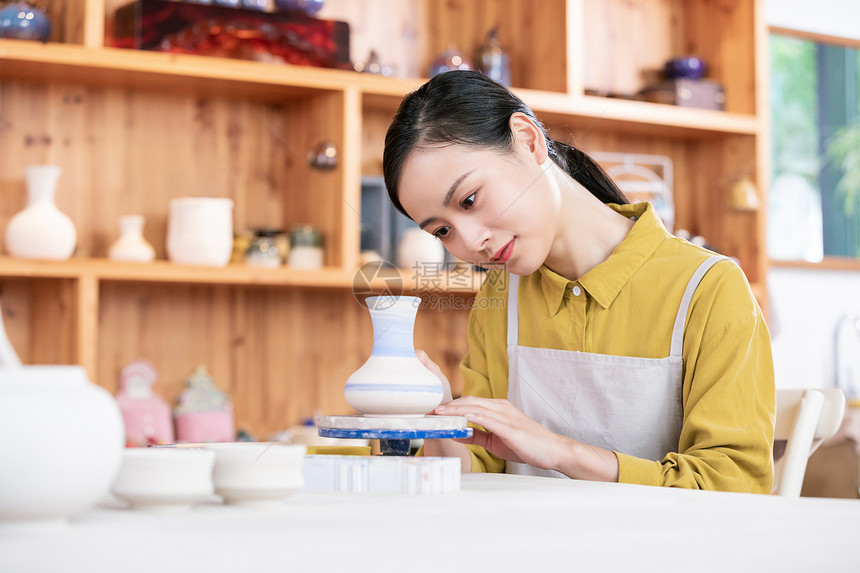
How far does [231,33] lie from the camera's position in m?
2.69

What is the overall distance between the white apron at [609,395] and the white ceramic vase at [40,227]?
4.87 feet

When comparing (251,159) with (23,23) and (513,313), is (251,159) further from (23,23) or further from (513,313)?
(513,313)

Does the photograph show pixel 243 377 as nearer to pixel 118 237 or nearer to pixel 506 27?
pixel 118 237

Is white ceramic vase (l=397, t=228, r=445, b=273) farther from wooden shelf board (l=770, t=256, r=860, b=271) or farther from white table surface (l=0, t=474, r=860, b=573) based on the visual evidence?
white table surface (l=0, t=474, r=860, b=573)

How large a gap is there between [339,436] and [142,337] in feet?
6.58

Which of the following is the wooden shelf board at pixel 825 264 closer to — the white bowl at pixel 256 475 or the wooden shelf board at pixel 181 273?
the wooden shelf board at pixel 181 273

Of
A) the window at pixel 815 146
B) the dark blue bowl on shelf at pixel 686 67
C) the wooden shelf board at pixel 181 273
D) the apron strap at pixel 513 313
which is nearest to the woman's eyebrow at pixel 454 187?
the apron strap at pixel 513 313

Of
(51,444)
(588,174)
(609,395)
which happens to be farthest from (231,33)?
(51,444)

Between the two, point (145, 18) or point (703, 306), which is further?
point (145, 18)

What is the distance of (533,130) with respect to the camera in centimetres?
136

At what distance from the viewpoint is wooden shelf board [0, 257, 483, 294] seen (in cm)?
242

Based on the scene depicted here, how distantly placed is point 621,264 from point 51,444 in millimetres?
1032

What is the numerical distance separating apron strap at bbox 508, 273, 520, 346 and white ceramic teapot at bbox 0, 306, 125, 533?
1.05 meters

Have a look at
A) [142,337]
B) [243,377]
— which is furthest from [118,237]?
[243,377]
